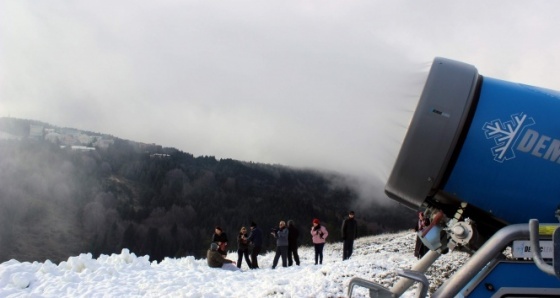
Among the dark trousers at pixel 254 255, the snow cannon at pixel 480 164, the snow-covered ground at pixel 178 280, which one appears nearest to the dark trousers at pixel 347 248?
the snow-covered ground at pixel 178 280

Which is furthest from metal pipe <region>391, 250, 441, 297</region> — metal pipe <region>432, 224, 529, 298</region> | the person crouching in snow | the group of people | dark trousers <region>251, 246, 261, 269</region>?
dark trousers <region>251, 246, 261, 269</region>

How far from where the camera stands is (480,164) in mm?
4184

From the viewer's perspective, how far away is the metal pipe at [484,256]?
3.65 meters

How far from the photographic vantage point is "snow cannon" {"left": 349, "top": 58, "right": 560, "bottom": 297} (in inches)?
158

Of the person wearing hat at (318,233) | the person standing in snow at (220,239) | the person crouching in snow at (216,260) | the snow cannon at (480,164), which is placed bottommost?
the person crouching in snow at (216,260)

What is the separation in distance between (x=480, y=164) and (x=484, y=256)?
841 mm

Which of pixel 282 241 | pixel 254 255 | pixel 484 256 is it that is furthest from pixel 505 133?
pixel 254 255

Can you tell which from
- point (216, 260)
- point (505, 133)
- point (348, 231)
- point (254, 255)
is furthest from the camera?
point (254, 255)

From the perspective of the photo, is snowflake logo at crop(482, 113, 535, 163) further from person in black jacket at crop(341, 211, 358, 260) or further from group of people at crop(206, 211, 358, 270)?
person in black jacket at crop(341, 211, 358, 260)

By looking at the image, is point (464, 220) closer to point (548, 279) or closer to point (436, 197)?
point (436, 197)

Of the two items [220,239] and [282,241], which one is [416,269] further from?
[220,239]

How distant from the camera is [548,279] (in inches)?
150

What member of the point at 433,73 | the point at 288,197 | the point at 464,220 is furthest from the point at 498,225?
the point at 288,197

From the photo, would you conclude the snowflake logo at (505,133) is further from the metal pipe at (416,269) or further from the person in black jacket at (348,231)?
the person in black jacket at (348,231)
